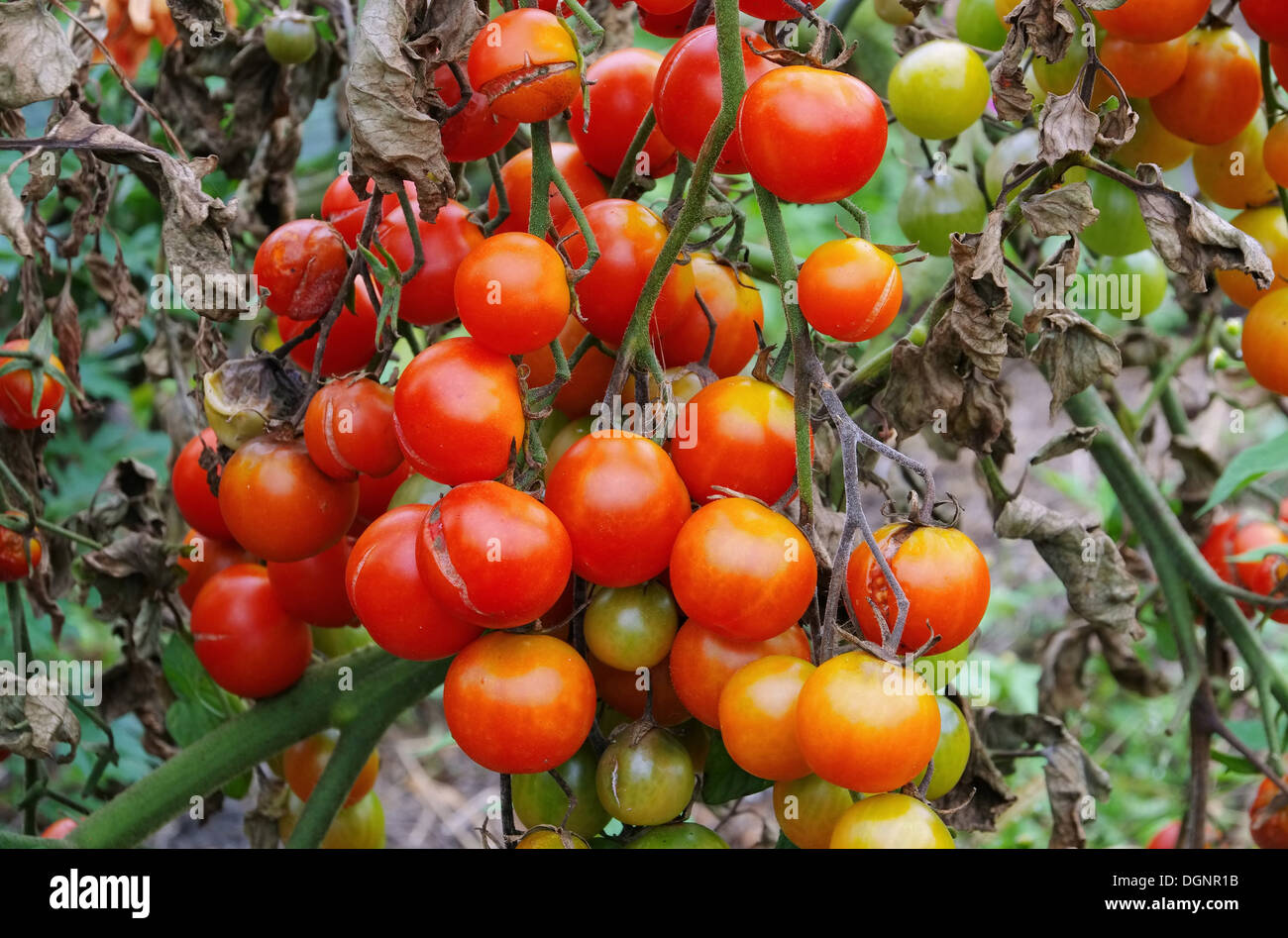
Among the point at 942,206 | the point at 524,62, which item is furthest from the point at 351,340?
the point at 942,206

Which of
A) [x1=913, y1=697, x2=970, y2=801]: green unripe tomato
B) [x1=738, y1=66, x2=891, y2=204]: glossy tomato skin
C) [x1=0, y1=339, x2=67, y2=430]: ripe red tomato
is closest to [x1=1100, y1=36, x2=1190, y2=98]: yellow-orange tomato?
[x1=738, y1=66, x2=891, y2=204]: glossy tomato skin

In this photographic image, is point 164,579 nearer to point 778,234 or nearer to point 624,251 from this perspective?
point 624,251

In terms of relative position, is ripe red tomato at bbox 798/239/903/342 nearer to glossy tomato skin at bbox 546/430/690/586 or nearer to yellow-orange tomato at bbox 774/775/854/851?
glossy tomato skin at bbox 546/430/690/586

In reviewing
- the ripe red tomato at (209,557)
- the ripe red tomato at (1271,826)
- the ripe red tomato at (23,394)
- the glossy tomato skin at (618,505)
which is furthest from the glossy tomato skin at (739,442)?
the ripe red tomato at (1271,826)

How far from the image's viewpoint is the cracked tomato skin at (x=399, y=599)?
803 millimetres

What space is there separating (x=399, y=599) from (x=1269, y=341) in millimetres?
814

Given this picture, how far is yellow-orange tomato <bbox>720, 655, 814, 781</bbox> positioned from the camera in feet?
2.44

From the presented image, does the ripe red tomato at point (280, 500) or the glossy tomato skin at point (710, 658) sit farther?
the ripe red tomato at point (280, 500)

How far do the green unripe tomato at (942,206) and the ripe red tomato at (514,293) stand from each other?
59 cm

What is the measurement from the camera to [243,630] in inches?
43.7

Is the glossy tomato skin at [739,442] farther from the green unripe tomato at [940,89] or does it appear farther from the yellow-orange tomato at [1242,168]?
the yellow-orange tomato at [1242,168]

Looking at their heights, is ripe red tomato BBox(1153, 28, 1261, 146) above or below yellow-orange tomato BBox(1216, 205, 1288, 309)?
above

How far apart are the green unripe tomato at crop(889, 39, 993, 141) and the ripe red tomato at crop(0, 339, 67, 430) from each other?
0.90 metres

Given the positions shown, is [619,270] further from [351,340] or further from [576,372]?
[351,340]
